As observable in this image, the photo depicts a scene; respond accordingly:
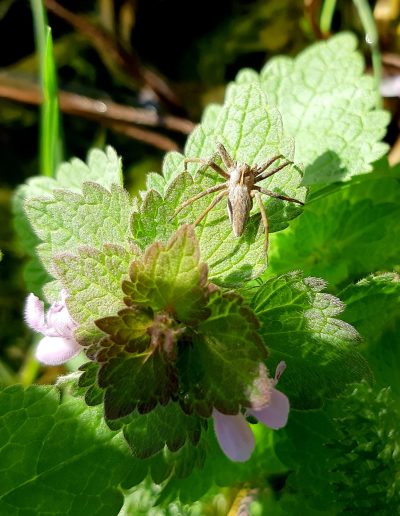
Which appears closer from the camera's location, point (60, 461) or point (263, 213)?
point (263, 213)

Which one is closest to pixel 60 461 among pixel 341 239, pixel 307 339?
pixel 307 339

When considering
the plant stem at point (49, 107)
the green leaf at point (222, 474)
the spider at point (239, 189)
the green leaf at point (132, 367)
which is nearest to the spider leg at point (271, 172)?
the spider at point (239, 189)

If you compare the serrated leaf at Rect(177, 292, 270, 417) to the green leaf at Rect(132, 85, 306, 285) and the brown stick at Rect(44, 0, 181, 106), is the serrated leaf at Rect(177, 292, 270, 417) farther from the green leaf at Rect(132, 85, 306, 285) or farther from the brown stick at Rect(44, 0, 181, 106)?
the brown stick at Rect(44, 0, 181, 106)

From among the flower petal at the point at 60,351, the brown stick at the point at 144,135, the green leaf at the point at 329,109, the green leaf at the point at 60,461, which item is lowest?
the green leaf at the point at 60,461

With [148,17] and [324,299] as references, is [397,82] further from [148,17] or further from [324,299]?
[324,299]

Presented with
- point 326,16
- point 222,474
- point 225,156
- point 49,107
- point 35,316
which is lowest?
point 222,474

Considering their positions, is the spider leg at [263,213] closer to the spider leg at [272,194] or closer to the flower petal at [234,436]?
the spider leg at [272,194]

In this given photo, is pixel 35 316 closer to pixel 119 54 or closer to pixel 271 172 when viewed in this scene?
pixel 271 172
